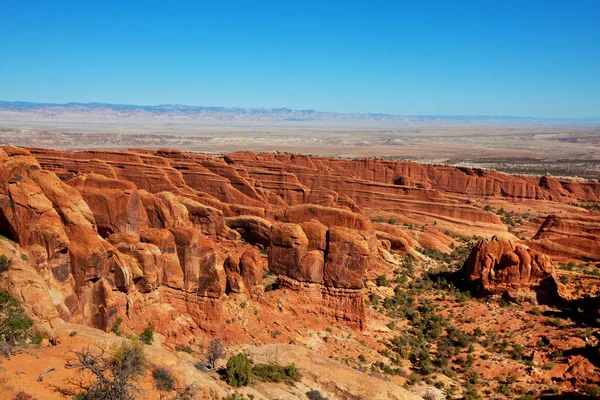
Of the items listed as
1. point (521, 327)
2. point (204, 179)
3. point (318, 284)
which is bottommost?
point (521, 327)

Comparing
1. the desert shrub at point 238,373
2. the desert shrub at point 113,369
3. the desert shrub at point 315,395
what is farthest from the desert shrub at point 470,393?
the desert shrub at point 113,369

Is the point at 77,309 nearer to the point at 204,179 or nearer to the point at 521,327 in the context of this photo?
the point at 521,327

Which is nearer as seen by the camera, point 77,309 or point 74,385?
point 74,385

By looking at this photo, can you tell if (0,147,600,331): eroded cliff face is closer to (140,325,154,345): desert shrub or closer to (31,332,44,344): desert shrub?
(31,332,44,344): desert shrub

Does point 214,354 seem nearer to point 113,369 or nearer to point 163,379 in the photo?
point 163,379

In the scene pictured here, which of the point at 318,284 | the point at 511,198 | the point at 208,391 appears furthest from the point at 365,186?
the point at 208,391

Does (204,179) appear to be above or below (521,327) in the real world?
above

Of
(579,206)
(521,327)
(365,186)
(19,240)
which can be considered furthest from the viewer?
(579,206)

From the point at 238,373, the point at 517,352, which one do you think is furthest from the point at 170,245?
the point at 517,352
